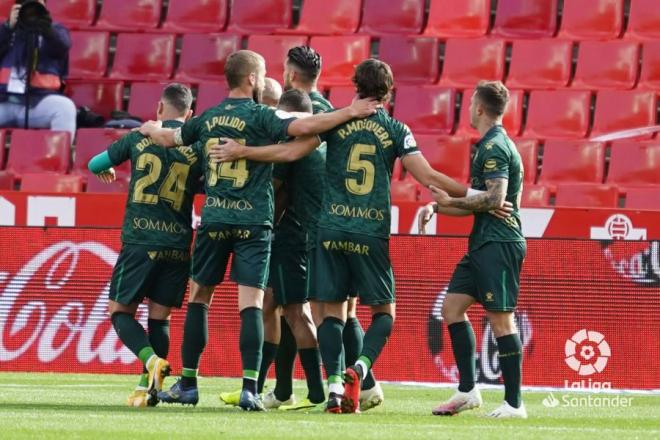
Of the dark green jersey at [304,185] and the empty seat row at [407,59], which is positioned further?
the empty seat row at [407,59]

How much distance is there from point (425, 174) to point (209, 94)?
7.60m

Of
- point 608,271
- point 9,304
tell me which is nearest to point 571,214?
point 608,271

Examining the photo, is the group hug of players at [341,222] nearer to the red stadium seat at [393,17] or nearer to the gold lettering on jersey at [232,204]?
the gold lettering on jersey at [232,204]

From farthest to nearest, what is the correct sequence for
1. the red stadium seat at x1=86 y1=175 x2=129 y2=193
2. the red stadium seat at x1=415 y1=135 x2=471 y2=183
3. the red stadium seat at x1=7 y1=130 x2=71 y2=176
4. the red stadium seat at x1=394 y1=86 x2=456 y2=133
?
1. the red stadium seat at x1=394 y1=86 x2=456 y2=133
2. the red stadium seat at x1=7 y1=130 x2=71 y2=176
3. the red stadium seat at x1=415 y1=135 x2=471 y2=183
4. the red stadium seat at x1=86 y1=175 x2=129 y2=193

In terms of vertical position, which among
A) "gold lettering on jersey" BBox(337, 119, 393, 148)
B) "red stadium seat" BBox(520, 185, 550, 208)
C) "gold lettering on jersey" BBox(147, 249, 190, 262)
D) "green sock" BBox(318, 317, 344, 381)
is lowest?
"green sock" BBox(318, 317, 344, 381)

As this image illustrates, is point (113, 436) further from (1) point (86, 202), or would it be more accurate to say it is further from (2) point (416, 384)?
(1) point (86, 202)

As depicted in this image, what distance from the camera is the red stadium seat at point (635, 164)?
13.9 metres

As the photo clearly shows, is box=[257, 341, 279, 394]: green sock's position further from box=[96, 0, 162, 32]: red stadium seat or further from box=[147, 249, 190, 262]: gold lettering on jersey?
box=[96, 0, 162, 32]: red stadium seat

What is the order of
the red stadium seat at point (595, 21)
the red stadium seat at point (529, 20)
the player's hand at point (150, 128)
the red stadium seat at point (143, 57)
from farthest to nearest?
the red stadium seat at point (143, 57) < the red stadium seat at point (529, 20) < the red stadium seat at point (595, 21) < the player's hand at point (150, 128)

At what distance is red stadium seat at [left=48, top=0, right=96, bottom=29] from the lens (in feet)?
55.2

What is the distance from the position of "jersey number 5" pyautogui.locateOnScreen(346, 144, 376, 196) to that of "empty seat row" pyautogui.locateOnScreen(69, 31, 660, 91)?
7.52 metres

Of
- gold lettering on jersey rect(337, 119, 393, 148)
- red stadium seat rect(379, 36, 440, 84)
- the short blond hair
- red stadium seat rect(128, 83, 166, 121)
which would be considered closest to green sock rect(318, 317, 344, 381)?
gold lettering on jersey rect(337, 119, 393, 148)

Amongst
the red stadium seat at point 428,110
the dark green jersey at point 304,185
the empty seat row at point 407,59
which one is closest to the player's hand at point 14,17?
the empty seat row at point 407,59

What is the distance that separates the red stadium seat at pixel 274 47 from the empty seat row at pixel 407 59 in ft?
0.03
